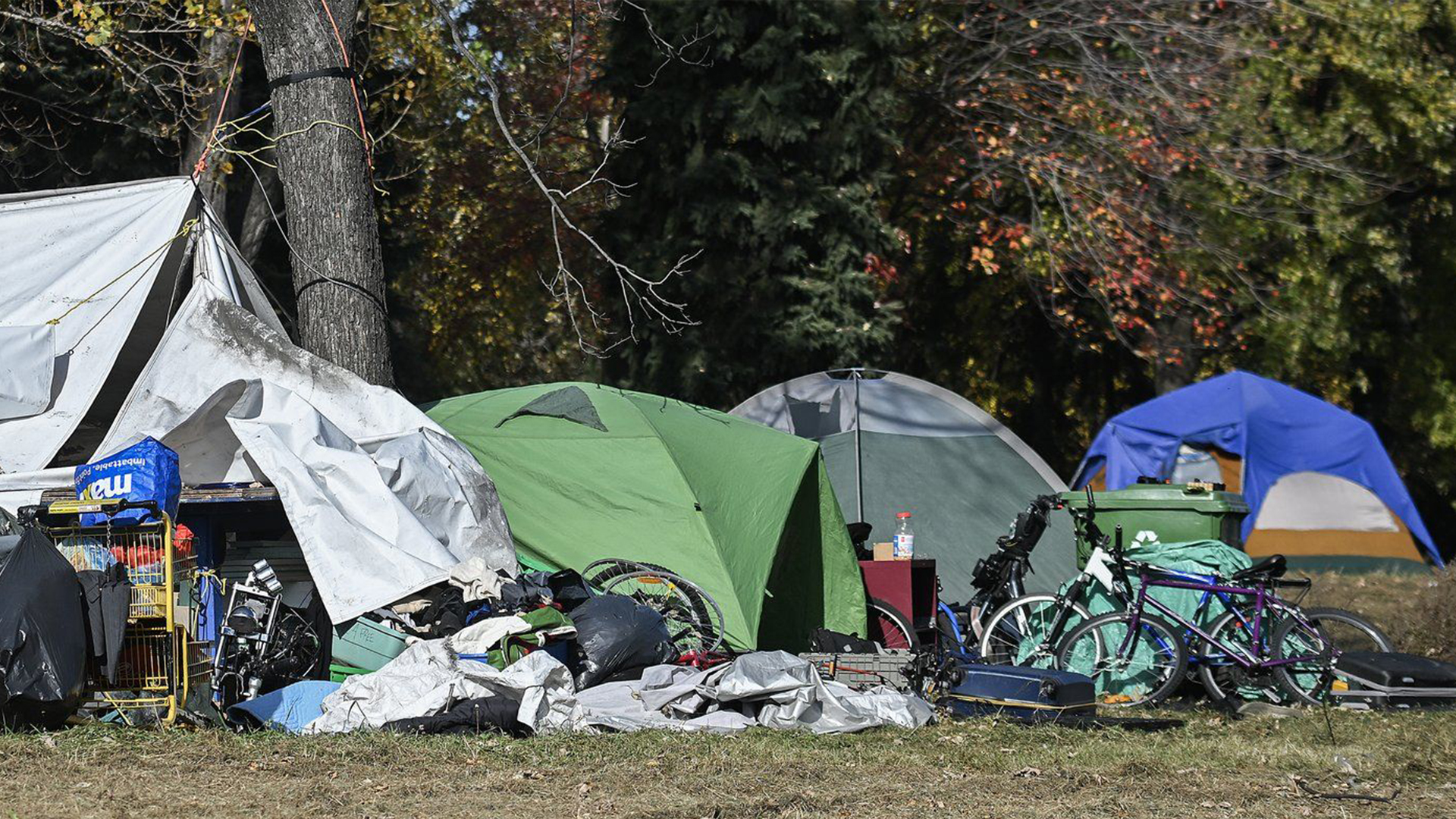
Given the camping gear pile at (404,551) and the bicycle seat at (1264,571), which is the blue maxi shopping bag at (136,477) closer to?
the camping gear pile at (404,551)

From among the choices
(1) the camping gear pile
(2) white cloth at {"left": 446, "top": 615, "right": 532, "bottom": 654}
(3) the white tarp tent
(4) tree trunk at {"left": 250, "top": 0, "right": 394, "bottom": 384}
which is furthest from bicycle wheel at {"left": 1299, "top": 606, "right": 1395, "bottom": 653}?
(4) tree trunk at {"left": 250, "top": 0, "right": 394, "bottom": 384}

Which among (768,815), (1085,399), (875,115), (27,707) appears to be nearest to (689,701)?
(768,815)

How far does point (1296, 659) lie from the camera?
836 cm

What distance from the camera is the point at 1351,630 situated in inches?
361

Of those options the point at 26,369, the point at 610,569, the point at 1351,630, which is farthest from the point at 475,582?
the point at 1351,630

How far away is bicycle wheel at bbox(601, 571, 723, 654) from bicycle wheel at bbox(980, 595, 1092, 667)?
1714 millimetres

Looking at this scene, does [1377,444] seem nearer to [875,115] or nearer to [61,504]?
[875,115]

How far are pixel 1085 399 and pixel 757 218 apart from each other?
7.28 metres

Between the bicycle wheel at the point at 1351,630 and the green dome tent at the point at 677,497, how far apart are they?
2.73 meters

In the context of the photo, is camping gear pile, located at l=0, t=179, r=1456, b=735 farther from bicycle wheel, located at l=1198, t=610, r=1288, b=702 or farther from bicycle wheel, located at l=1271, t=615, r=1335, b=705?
bicycle wheel, located at l=1198, t=610, r=1288, b=702

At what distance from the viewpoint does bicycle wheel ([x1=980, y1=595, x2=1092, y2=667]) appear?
343 inches

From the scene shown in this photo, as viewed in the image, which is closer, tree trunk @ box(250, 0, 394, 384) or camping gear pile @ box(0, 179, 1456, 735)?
camping gear pile @ box(0, 179, 1456, 735)

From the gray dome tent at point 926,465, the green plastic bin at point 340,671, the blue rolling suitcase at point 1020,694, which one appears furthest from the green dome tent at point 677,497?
the gray dome tent at point 926,465

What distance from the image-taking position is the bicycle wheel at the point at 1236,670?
8.45 metres
